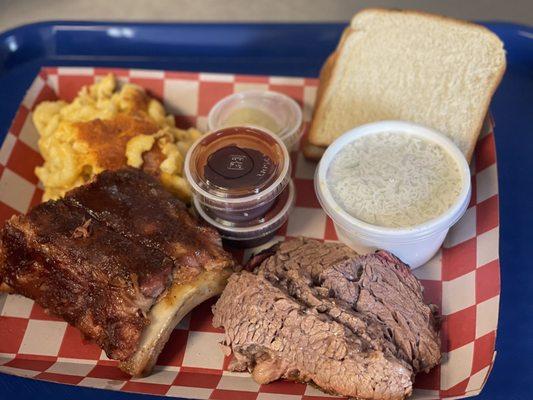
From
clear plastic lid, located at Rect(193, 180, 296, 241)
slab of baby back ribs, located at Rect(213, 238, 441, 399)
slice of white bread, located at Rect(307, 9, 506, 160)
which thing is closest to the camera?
slab of baby back ribs, located at Rect(213, 238, 441, 399)

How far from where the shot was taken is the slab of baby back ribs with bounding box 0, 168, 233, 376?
252cm

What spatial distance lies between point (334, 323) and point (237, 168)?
791mm

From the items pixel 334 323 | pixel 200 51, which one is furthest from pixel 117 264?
pixel 200 51

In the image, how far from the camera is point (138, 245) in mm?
2627

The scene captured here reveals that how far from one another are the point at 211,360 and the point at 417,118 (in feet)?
4.67

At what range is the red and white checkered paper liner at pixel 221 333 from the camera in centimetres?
254

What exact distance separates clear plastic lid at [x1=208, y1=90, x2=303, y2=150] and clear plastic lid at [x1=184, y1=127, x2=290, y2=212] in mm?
294

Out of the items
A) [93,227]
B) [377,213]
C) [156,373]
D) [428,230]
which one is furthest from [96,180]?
[428,230]

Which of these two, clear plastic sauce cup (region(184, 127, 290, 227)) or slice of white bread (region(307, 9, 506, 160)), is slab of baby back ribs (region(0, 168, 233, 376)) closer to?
clear plastic sauce cup (region(184, 127, 290, 227))

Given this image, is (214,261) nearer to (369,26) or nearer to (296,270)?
(296,270)

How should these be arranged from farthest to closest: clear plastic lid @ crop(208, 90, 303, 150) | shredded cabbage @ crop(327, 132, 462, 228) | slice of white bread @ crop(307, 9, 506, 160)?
clear plastic lid @ crop(208, 90, 303, 150) < slice of white bread @ crop(307, 9, 506, 160) < shredded cabbage @ crop(327, 132, 462, 228)

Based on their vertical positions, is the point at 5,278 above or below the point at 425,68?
below

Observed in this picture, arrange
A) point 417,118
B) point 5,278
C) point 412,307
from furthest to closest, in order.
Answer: point 417,118, point 5,278, point 412,307

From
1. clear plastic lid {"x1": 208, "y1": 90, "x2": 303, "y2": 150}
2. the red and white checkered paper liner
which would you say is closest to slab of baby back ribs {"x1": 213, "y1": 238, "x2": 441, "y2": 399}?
the red and white checkered paper liner
